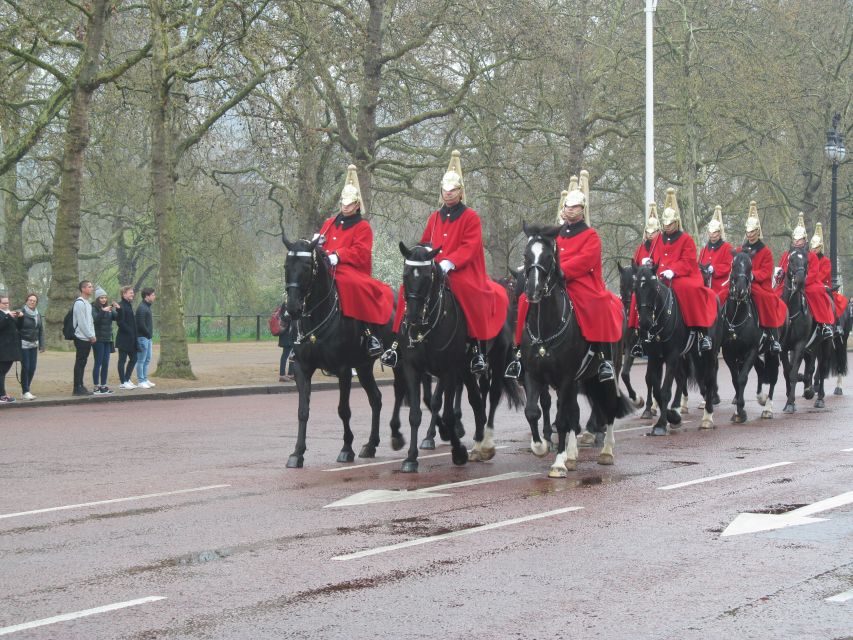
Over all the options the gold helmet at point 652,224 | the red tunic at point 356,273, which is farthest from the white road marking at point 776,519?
the gold helmet at point 652,224

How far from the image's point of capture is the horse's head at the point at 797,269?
68.9ft

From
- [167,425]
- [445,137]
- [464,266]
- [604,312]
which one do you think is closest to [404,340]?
[464,266]

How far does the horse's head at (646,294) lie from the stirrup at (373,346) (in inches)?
161

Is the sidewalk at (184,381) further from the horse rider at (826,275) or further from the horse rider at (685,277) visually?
the horse rider at (685,277)

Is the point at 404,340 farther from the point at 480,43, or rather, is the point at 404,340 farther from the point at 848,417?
the point at 480,43

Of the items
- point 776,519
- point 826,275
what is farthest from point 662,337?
point 776,519

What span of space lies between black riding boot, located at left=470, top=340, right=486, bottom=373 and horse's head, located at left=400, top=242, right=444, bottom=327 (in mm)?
924

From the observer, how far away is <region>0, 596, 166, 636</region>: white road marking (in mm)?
6578

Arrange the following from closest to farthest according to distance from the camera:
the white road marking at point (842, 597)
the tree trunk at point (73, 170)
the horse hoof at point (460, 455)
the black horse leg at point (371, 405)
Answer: the white road marking at point (842, 597) → the horse hoof at point (460, 455) → the black horse leg at point (371, 405) → the tree trunk at point (73, 170)

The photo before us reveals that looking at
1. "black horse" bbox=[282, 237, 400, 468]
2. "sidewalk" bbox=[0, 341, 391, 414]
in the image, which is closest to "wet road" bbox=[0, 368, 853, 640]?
"black horse" bbox=[282, 237, 400, 468]

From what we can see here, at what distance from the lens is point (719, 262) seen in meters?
19.8

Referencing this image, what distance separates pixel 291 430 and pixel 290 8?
12359 mm

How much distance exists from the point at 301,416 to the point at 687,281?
628 cm

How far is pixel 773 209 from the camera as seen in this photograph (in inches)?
2143
